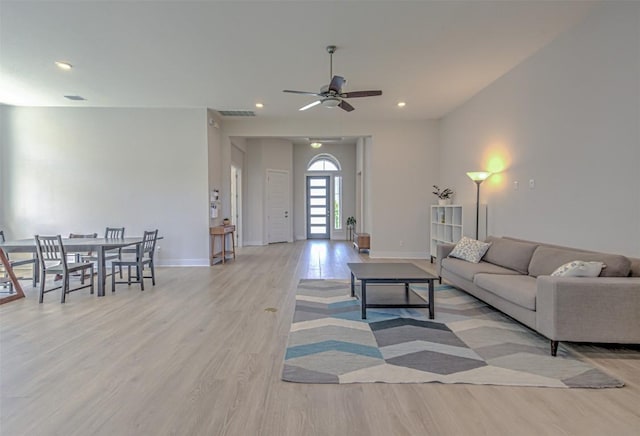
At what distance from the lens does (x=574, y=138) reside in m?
3.52

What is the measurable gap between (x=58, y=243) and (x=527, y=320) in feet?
17.4

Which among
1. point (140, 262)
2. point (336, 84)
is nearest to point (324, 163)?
point (336, 84)

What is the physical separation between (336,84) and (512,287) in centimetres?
287

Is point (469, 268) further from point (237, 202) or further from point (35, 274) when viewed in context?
point (237, 202)

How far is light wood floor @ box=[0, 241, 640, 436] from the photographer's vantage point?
1.76 meters

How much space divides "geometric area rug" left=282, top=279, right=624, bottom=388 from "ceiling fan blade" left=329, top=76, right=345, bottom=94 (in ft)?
8.56

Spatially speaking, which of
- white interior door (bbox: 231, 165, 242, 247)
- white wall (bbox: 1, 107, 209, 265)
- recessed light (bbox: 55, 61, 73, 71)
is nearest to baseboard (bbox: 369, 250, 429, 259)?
white wall (bbox: 1, 107, 209, 265)

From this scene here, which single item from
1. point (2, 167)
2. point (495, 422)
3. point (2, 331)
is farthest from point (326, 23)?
point (2, 167)

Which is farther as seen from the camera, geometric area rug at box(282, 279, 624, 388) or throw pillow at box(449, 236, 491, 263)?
throw pillow at box(449, 236, 491, 263)

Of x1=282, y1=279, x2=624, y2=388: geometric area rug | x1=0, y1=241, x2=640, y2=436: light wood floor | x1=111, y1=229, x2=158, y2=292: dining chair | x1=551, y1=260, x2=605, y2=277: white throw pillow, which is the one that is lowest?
x1=0, y1=241, x2=640, y2=436: light wood floor

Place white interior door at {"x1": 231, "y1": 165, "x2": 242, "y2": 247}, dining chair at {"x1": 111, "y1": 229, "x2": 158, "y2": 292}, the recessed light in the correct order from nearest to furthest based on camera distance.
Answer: the recessed light, dining chair at {"x1": 111, "y1": 229, "x2": 158, "y2": 292}, white interior door at {"x1": 231, "y1": 165, "x2": 242, "y2": 247}

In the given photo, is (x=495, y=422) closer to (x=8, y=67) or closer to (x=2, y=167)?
(x=8, y=67)

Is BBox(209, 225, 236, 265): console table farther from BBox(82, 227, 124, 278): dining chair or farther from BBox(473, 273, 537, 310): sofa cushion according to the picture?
BBox(473, 273, 537, 310): sofa cushion

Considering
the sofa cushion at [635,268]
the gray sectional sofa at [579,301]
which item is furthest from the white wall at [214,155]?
the sofa cushion at [635,268]
